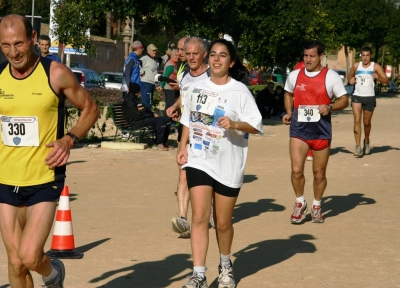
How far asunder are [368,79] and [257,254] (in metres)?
9.76

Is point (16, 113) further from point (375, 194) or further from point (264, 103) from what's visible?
point (264, 103)

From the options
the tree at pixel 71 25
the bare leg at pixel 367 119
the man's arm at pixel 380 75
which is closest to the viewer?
the man's arm at pixel 380 75

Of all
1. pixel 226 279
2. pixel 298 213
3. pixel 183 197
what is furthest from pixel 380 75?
pixel 226 279

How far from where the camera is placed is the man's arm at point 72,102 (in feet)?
17.8

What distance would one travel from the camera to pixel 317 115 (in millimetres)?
10148

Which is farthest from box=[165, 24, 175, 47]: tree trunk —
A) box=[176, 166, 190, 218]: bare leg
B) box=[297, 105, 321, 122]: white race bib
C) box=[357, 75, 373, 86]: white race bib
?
box=[176, 166, 190, 218]: bare leg

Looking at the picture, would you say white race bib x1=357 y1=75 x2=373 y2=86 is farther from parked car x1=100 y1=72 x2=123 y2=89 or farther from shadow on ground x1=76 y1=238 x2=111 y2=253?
parked car x1=100 y1=72 x2=123 y2=89

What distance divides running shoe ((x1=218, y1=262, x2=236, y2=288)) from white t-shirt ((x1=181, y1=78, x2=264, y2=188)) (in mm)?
688

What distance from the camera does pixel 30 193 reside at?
5.53 m

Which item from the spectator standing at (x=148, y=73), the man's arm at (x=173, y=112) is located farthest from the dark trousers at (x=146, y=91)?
the man's arm at (x=173, y=112)

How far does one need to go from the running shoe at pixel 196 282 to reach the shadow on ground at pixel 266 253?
0.43 m

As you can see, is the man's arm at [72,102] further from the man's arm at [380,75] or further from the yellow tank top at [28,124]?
the man's arm at [380,75]

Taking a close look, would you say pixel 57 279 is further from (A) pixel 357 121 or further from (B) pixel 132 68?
(B) pixel 132 68

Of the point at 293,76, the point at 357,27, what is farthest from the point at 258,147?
the point at 357,27
